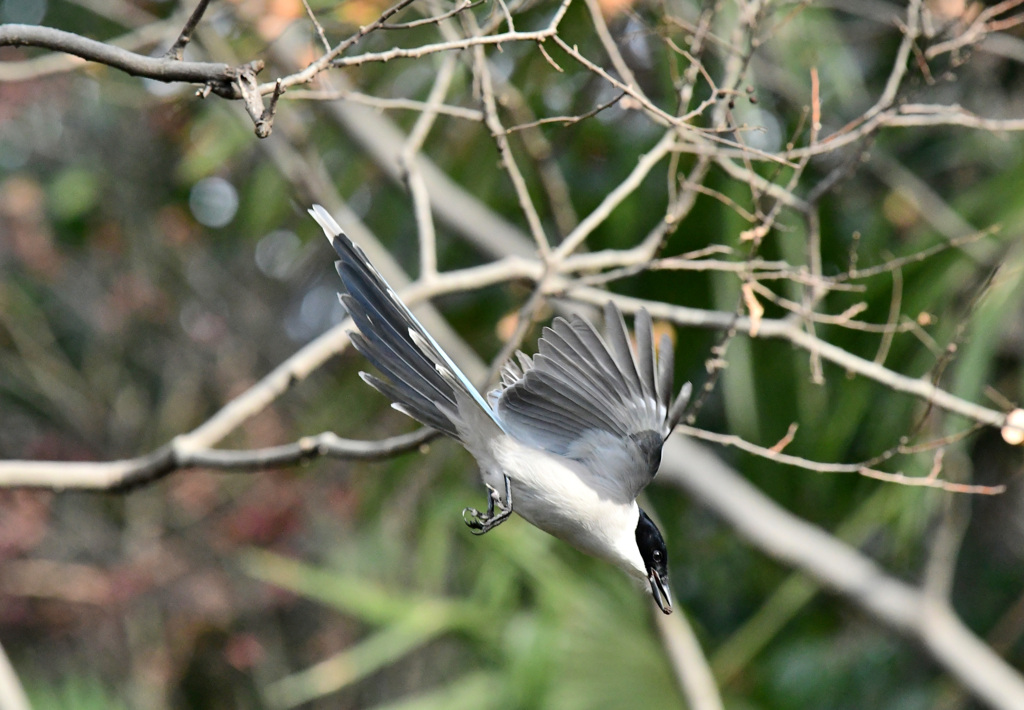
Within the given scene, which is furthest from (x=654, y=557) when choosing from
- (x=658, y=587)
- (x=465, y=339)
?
(x=465, y=339)

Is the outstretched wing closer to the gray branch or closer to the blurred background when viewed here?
the blurred background

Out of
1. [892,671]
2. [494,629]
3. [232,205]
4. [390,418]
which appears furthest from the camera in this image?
[232,205]

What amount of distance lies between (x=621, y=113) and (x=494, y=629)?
1598 mm

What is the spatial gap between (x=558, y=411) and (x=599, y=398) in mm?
77

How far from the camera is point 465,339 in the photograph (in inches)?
137

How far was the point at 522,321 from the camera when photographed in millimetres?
1581

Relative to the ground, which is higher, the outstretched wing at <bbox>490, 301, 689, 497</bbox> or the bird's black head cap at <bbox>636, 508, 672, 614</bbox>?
the outstretched wing at <bbox>490, 301, 689, 497</bbox>

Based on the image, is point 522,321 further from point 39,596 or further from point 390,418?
point 39,596

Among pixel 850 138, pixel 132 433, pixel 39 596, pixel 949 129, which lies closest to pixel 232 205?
pixel 132 433

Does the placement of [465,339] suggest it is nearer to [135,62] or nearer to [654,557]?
Answer: [654,557]

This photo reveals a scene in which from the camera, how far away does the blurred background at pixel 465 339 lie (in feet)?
7.73

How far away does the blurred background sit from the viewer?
2.36 meters

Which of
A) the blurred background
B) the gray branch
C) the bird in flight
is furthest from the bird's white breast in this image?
the gray branch

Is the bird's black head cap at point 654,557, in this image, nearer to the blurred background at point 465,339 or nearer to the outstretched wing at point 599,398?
the outstretched wing at point 599,398
